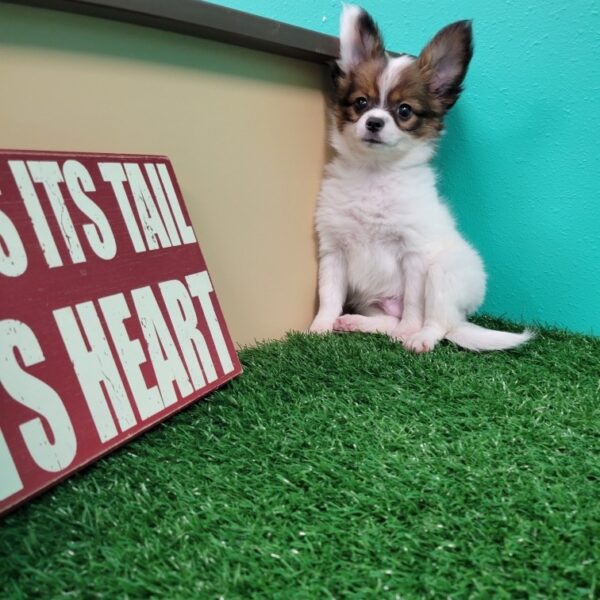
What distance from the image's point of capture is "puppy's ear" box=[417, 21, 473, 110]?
1.75 metres

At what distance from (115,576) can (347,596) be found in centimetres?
30

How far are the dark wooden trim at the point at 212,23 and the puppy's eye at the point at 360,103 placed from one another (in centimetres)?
15

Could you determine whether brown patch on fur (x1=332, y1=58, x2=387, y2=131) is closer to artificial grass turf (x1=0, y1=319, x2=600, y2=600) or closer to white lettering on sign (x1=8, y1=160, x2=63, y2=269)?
artificial grass turf (x1=0, y1=319, x2=600, y2=600)

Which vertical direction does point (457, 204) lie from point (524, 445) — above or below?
above

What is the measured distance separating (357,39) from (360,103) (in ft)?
0.63

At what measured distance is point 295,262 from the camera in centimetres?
184

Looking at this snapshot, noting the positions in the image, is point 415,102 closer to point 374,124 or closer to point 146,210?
point 374,124

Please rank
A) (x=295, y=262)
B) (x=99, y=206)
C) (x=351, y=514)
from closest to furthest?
(x=351, y=514)
(x=99, y=206)
(x=295, y=262)

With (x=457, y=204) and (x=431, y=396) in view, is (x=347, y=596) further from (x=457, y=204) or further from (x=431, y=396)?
(x=457, y=204)

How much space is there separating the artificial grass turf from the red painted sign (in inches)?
2.5

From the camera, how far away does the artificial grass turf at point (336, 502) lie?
2.51ft

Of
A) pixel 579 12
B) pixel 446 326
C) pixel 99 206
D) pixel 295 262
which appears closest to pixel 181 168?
pixel 99 206

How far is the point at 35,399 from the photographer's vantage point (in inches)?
36.9

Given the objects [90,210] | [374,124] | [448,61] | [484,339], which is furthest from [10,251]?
[448,61]
